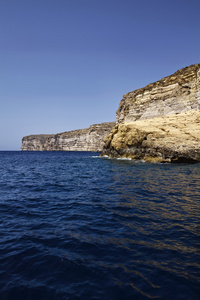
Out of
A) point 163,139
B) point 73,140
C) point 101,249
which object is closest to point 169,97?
point 163,139

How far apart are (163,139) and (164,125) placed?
4781 millimetres

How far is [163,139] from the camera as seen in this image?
31.5 metres

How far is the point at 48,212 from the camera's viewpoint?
824 cm

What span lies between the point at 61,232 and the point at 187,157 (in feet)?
90.6

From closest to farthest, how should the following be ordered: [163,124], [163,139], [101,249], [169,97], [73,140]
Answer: [101,249]
[163,139]
[163,124]
[169,97]
[73,140]

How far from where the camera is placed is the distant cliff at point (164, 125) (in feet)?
98.5

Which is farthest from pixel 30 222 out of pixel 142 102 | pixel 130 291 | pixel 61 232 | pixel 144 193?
pixel 142 102

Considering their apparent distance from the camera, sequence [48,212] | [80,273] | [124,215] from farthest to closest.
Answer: [48,212] → [124,215] → [80,273]

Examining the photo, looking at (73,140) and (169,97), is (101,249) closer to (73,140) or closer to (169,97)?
(169,97)

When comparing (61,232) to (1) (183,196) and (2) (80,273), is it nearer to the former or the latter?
(2) (80,273)

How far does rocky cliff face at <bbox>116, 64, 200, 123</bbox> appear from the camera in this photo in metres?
42.4

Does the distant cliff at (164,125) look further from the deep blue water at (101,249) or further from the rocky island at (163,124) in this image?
the deep blue water at (101,249)

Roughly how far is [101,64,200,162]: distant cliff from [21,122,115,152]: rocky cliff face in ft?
217

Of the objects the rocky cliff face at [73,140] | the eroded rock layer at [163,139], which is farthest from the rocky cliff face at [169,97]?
the rocky cliff face at [73,140]
